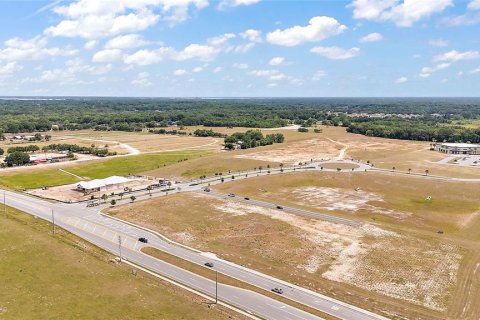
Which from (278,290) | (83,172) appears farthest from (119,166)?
(278,290)

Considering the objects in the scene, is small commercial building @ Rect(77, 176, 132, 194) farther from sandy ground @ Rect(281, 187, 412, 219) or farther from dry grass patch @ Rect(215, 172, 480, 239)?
sandy ground @ Rect(281, 187, 412, 219)

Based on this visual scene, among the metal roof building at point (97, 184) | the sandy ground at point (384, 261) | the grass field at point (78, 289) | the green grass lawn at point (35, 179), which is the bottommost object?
the sandy ground at point (384, 261)

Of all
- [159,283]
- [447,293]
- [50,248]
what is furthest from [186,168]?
[447,293]

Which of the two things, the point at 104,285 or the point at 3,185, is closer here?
the point at 104,285

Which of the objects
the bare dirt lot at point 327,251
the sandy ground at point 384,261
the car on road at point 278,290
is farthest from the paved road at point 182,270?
the sandy ground at point 384,261

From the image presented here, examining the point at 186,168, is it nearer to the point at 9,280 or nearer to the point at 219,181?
the point at 219,181

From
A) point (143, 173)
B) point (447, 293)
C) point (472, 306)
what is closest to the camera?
point (472, 306)

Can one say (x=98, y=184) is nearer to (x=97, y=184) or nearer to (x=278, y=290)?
(x=97, y=184)

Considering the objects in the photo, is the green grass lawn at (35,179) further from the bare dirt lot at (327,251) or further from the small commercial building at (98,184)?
the bare dirt lot at (327,251)
